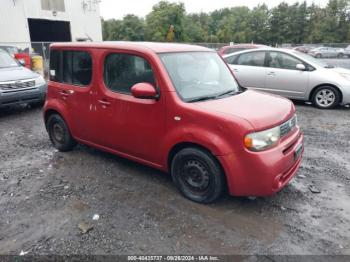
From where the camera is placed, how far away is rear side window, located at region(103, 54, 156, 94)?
3896 millimetres

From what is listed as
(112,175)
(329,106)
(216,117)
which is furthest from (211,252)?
(329,106)

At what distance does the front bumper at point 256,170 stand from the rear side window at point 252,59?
6153mm

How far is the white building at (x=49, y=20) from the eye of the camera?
75.8 feet

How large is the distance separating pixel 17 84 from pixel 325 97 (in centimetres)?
803

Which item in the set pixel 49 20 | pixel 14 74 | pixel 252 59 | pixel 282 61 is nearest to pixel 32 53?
pixel 49 20

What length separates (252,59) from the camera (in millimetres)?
9273

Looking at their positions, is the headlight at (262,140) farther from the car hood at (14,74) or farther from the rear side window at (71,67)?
the car hood at (14,74)

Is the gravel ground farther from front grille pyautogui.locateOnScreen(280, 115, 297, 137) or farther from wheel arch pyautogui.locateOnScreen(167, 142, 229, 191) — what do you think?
front grille pyautogui.locateOnScreen(280, 115, 297, 137)

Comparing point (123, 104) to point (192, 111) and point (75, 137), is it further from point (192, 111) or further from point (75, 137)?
point (75, 137)

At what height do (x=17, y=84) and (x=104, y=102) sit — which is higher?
(x=104, y=102)

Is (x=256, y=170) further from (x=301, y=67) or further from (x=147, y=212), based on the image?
(x=301, y=67)

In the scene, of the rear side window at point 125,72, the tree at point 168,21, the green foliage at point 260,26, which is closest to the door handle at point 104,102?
the rear side window at point 125,72

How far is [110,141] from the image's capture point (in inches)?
176

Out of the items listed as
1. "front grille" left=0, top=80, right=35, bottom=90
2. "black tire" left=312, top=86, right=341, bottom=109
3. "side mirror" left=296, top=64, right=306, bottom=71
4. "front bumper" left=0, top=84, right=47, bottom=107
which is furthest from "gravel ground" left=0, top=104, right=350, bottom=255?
"side mirror" left=296, top=64, right=306, bottom=71
